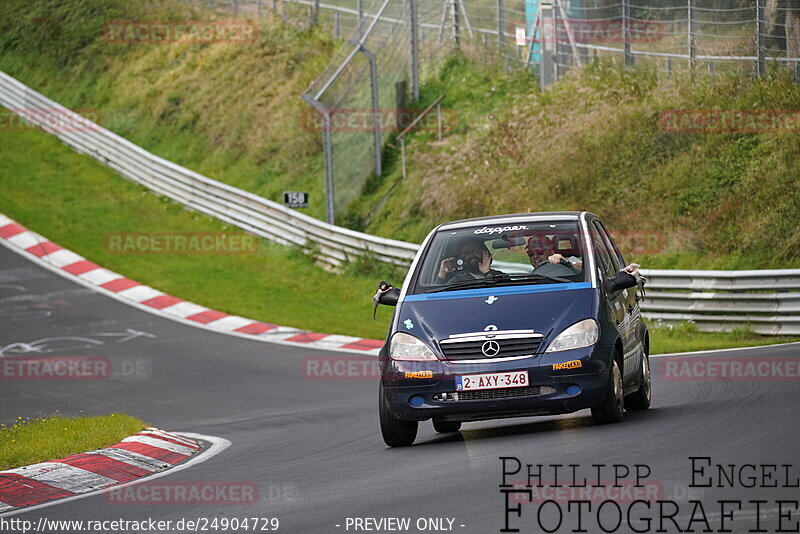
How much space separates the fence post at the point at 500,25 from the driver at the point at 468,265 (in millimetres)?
21863

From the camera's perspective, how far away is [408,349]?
955 cm

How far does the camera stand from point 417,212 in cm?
2723

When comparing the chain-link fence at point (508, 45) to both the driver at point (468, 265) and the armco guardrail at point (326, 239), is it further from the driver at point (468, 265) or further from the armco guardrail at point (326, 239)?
the driver at point (468, 265)

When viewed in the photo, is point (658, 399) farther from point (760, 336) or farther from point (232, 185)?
point (232, 185)

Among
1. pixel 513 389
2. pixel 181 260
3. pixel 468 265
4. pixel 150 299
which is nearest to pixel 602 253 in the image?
pixel 468 265

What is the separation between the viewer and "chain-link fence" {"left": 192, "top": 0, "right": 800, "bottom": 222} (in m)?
24.7

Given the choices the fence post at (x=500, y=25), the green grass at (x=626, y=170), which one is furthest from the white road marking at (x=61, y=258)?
the fence post at (x=500, y=25)

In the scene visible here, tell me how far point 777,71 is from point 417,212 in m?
7.76

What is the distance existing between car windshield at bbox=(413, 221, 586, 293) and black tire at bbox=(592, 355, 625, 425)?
81 cm

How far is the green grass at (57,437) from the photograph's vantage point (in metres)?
10.5

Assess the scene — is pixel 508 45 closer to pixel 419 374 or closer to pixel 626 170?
pixel 626 170

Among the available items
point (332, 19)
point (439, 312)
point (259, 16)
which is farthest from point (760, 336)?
point (259, 16)

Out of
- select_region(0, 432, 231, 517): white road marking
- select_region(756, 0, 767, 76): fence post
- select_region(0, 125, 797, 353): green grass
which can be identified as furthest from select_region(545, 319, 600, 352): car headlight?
select_region(756, 0, 767, 76): fence post

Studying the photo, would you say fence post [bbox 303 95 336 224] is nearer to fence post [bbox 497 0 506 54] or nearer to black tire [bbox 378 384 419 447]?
fence post [bbox 497 0 506 54]
